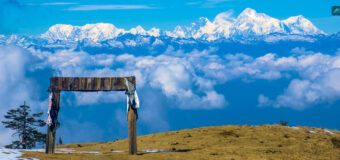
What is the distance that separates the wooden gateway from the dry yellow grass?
194 centimetres

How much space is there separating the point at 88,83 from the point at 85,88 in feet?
1.65

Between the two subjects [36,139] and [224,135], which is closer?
[224,135]

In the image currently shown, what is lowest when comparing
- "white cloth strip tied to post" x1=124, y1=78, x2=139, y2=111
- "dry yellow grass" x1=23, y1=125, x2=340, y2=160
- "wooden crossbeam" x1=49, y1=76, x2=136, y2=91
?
"dry yellow grass" x1=23, y1=125, x2=340, y2=160

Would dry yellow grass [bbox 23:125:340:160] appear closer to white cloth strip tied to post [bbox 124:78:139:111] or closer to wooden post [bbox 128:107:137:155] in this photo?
wooden post [bbox 128:107:137:155]

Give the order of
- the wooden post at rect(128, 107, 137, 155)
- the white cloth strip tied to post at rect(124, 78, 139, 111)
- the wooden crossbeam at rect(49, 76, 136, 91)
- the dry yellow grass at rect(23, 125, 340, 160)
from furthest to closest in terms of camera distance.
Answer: the wooden post at rect(128, 107, 137, 155) → the white cloth strip tied to post at rect(124, 78, 139, 111) → the wooden crossbeam at rect(49, 76, 136, 91) → the dry yellow grass at rect(23, 125, 340, 160)

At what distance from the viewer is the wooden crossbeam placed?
28.0m

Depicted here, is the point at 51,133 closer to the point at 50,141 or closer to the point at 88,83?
the point at 50,141

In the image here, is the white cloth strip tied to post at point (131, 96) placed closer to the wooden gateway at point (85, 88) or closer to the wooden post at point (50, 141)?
the wooden gateway at point (85, 88)

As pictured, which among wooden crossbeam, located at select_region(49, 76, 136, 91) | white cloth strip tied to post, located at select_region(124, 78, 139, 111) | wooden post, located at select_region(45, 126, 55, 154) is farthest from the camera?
white cloth strip tied to post, located at select_region(124, 78, 139, 111)

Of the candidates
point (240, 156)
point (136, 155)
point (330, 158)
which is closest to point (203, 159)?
point (240, 156)

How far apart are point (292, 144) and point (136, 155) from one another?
51.6ft

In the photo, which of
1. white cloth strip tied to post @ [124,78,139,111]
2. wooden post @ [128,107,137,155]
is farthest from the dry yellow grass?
white cloth strip tied to post @ [124,78,139,111]

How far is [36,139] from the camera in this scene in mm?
63719

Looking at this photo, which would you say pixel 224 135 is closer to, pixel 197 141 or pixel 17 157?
pixel 197 141
